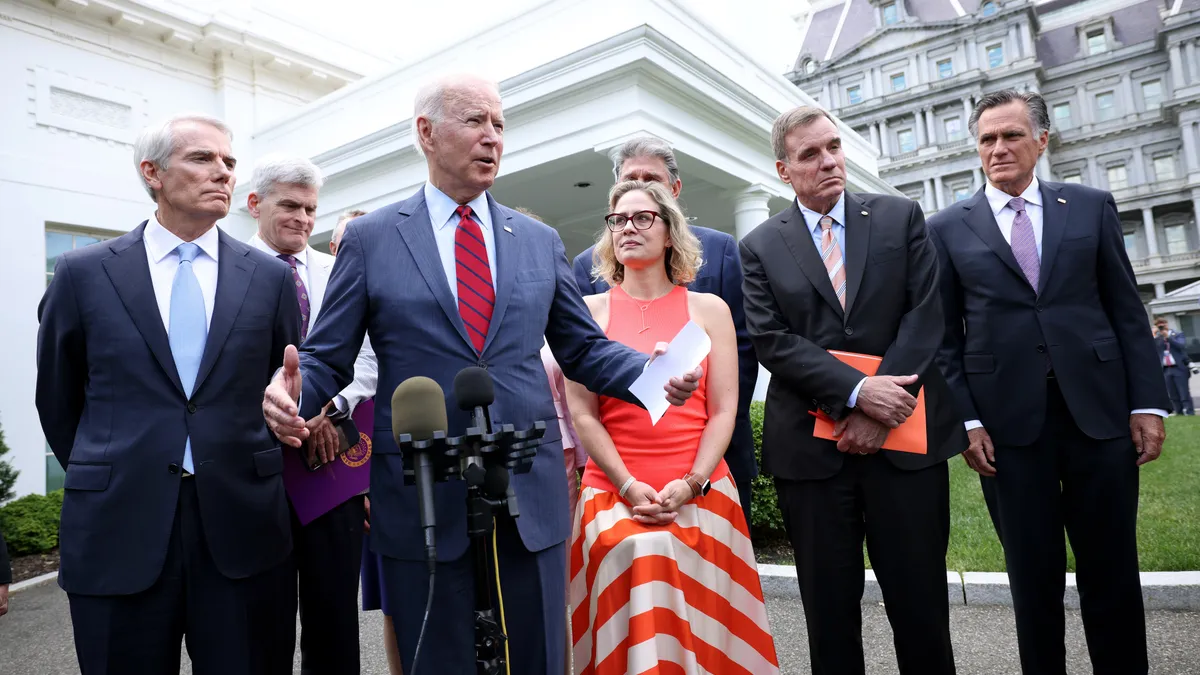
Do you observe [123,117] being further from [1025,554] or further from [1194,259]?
[1194,259]

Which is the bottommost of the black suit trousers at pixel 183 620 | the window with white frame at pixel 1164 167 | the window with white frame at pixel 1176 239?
the black suit trousers at pixel 183 620

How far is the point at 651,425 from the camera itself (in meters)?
3.10

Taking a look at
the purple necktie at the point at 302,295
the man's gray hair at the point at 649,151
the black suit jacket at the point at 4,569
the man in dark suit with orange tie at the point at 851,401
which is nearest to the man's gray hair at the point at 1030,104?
the man in dark suit with orange tie at the point at 851,401

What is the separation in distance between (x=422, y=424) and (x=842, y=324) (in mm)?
1899

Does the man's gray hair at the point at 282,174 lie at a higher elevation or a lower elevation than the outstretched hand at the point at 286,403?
higher

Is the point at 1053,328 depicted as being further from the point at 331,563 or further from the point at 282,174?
the point at 282,174

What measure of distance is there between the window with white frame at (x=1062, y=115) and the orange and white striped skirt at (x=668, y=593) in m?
63.0

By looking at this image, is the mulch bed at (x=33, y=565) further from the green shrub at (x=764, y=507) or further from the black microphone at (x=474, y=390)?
the black microphone at (x=474, y=390)

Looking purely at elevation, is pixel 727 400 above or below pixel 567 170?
below

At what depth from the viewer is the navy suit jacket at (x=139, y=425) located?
7.57 feet

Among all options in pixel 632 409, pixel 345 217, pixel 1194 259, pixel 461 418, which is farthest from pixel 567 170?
pixel 1194 259

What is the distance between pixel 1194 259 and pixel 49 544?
60.6 metres

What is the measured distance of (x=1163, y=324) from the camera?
61.5 feet

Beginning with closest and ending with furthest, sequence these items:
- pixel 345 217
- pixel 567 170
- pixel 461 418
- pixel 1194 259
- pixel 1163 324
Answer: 1. pixel 461 418
2. pixel 345 217
3. pixel 567 170
4. pixel 1163 324
5. pixel 1194 259
